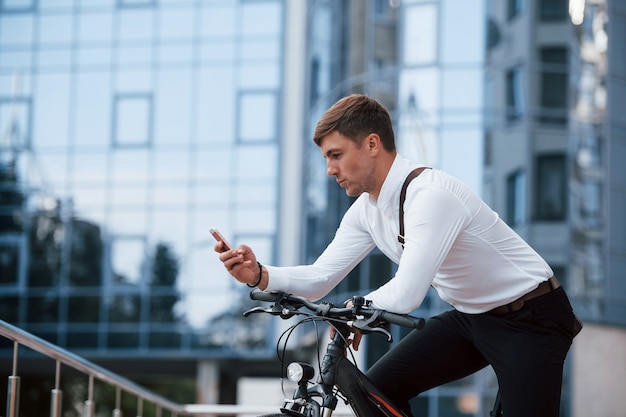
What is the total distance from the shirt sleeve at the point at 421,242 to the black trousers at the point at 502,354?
0.48 metres

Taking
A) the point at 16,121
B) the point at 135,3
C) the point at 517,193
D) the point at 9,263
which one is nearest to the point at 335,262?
the point at 517,193

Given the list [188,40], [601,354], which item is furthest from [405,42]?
[188,40]

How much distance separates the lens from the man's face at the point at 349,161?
3582mm

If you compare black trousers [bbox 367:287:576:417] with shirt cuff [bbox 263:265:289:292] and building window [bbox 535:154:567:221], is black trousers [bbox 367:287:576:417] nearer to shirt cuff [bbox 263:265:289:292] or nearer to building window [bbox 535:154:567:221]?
shirt cuff [bbox 263:265:289:292]

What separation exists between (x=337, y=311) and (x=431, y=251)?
36 cm

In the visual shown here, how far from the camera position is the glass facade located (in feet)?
95.6

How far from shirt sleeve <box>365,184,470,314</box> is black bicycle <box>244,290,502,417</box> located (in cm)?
9

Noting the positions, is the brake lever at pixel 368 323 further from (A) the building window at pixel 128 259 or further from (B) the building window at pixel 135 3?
(B) the building window at pixel 135 3

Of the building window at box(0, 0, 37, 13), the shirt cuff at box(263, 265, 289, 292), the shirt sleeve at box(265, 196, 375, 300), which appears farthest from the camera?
the building window at box(0, 0, 37, 13)

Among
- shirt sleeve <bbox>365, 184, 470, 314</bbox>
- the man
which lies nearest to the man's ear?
the man

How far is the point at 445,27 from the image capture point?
19.6 meters

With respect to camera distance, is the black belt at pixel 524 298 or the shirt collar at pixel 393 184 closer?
the shirt collar at pixel 393 184

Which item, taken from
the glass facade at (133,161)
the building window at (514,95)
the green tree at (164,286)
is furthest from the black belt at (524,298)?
the green tree at (164,286)

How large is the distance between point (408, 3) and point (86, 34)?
1309 cm
